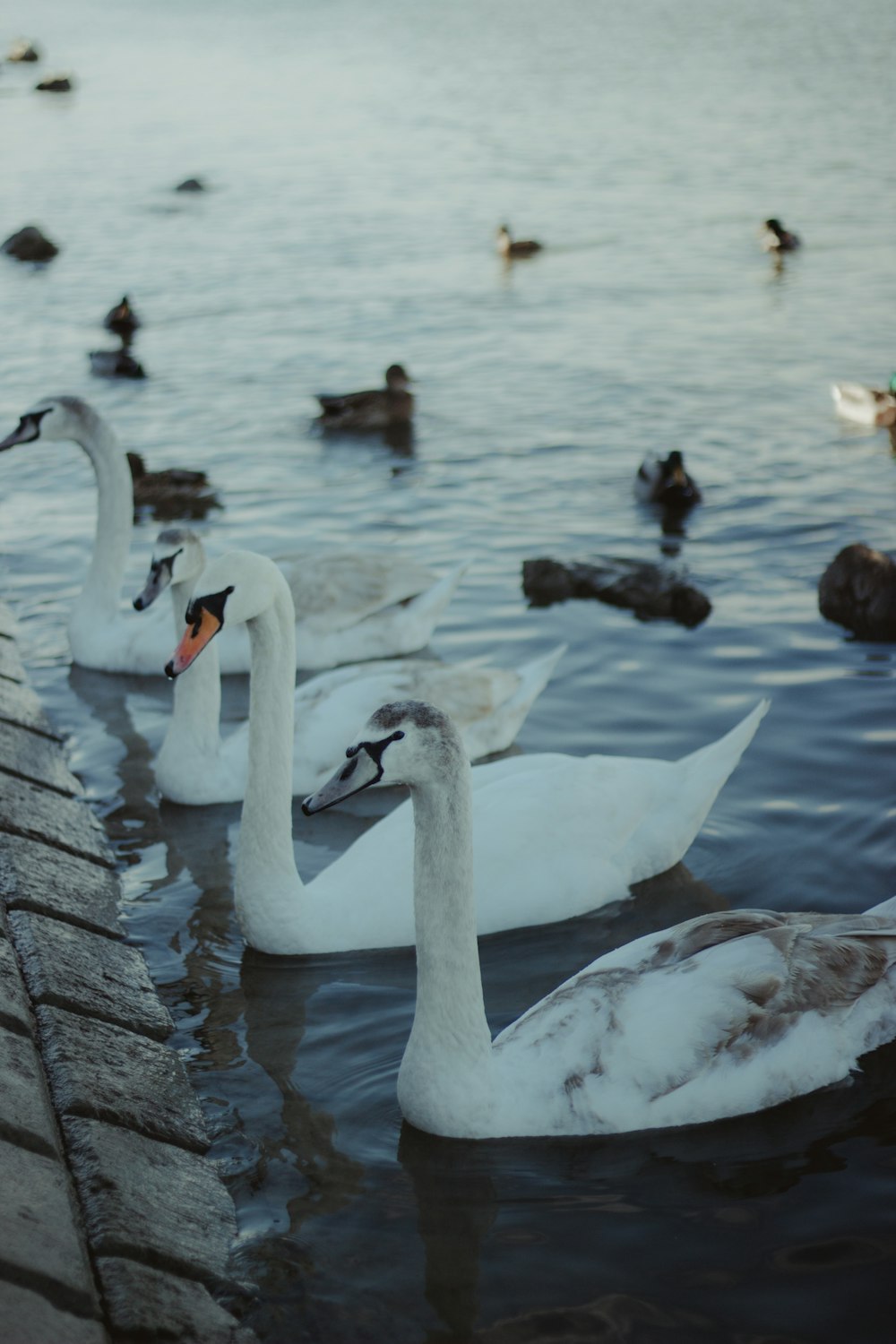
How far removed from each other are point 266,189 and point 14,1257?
29.7 m

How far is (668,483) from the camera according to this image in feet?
42.3

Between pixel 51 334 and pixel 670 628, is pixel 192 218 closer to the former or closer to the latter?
pixel 51 334

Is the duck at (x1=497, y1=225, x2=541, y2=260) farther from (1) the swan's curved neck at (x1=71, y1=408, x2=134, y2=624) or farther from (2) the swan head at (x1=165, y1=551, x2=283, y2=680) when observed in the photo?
(2) the swan head at (x1=165, y1=551, x2=283, y2=680)

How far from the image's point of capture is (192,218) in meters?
29.4

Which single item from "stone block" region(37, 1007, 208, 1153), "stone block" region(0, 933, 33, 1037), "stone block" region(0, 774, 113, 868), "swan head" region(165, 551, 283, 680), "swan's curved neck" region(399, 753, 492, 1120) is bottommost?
"stone block" region(0, 774, 113, 868)

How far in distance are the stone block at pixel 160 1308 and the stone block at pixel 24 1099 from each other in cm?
52

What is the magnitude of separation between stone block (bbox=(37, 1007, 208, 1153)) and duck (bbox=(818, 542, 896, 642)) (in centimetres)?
576

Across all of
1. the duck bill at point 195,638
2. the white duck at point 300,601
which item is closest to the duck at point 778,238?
the white duck at point 300,601

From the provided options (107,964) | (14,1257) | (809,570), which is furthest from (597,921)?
(809,570)

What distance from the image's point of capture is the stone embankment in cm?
455

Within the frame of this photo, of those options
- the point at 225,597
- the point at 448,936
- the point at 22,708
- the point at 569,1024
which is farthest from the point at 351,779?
the point at 22,708

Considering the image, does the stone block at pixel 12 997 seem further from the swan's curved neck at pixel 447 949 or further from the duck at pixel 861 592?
the duck at pixel 861 592

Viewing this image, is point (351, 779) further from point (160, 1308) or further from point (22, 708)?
point (22, 708)

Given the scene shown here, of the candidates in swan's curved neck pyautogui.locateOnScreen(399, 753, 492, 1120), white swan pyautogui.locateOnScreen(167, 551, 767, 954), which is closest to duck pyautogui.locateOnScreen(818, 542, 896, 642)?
white swan pyautogui.locateOnScreen(167, 551, 767, 954)
